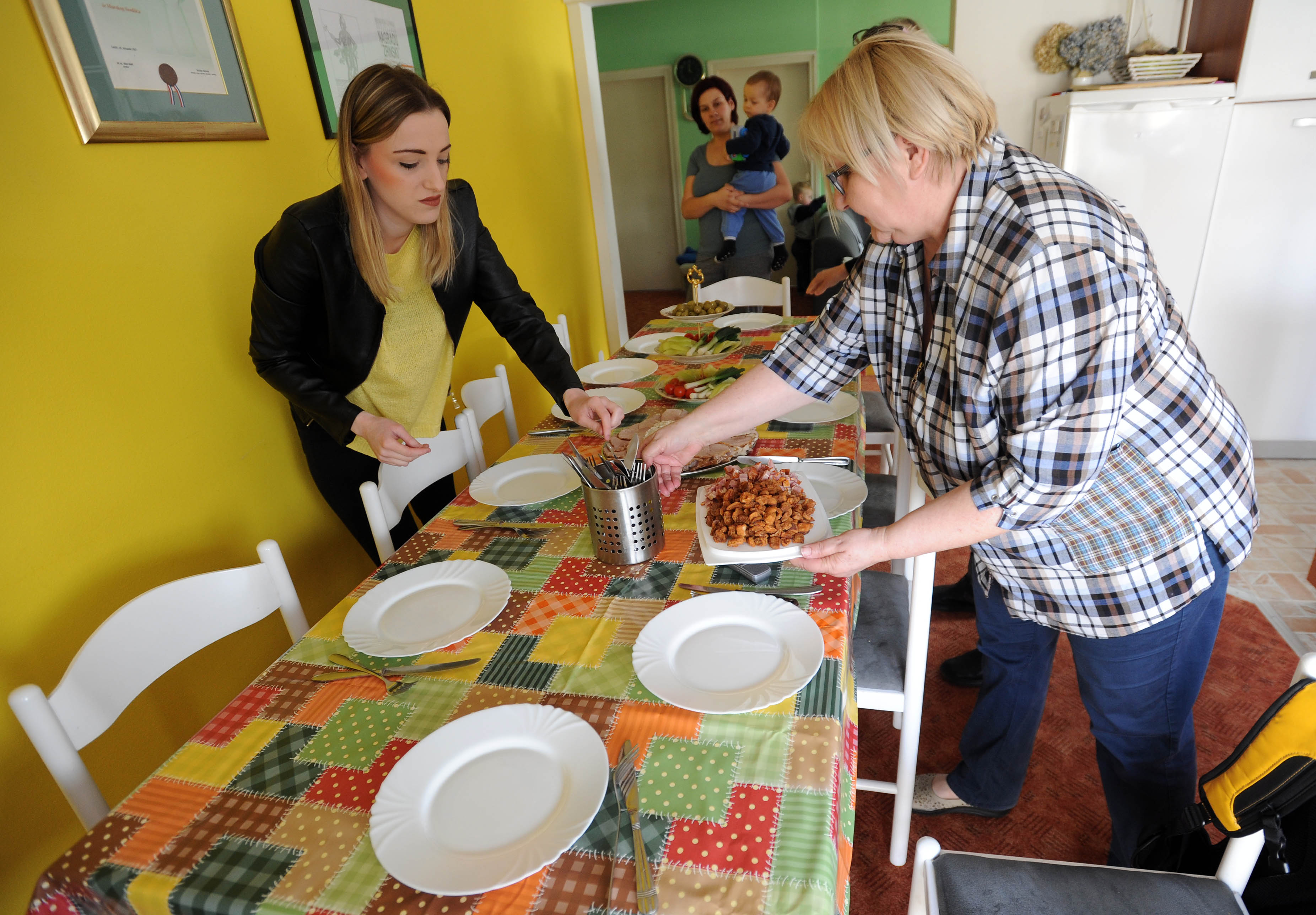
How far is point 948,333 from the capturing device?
0.99 m

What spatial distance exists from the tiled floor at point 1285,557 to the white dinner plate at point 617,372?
6.44ft

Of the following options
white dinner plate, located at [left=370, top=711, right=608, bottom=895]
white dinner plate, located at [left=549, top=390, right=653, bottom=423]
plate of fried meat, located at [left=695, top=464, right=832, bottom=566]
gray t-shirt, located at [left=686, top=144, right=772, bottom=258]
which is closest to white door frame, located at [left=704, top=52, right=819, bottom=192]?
gray t-shirt, located at [left=686, top=144, right=772, bottom=258]

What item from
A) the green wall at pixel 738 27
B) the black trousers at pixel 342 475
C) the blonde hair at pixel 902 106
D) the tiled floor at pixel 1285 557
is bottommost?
the tiled floor at pixel 1285 557

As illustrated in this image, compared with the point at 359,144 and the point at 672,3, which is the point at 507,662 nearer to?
the point at 359,144

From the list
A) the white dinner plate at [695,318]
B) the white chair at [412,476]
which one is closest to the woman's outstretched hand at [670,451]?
the white chair at [412,476]

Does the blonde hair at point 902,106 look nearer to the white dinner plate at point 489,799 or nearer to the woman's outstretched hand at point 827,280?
the white dinner plate at point 489,799

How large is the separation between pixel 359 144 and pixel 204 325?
1.88 ft

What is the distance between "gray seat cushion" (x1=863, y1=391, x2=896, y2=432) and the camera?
2.31 meters

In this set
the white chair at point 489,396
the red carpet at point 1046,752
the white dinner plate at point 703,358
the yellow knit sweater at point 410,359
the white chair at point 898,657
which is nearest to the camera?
the white chair at point 898,657

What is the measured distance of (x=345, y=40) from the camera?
6.99 ft

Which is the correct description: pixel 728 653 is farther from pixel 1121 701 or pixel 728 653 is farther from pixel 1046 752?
pixel 1046 752

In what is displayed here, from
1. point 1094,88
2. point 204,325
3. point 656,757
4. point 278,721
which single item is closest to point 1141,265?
point 656,757

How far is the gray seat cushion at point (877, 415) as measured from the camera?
7.59 feet

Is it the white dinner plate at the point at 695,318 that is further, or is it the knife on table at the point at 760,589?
the white dinner plate at the point at 695,318
